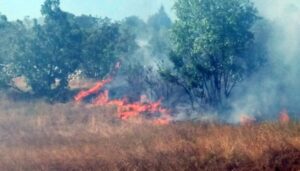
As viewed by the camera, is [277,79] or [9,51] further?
[9,51]

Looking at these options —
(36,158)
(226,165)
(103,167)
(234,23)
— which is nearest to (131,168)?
(103,167)

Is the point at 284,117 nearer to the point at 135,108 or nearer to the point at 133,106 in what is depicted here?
the point at 135,108

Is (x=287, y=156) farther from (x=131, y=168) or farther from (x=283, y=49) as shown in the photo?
(x=283, y=49)

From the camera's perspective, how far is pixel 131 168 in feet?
35.7

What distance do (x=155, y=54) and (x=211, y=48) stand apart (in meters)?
14.8

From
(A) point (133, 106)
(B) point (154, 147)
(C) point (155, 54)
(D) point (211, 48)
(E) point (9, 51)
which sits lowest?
(B) point (154, 147)

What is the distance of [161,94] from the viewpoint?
76.9 ft

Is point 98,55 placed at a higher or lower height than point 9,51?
lower

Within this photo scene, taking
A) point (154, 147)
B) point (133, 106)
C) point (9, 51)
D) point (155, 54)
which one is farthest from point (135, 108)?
point (155, 54)

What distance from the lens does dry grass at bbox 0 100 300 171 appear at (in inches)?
401

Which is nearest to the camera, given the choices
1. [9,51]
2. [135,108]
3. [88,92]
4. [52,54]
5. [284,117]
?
[284,117]

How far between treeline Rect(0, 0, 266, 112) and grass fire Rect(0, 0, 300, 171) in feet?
0.24

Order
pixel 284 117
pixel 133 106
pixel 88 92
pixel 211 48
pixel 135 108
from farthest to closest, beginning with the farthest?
pixel 88 92
pixel 133 106
pixel 135 108
pixel 211 48
pixel 284 117

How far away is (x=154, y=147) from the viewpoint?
40.0 ft
